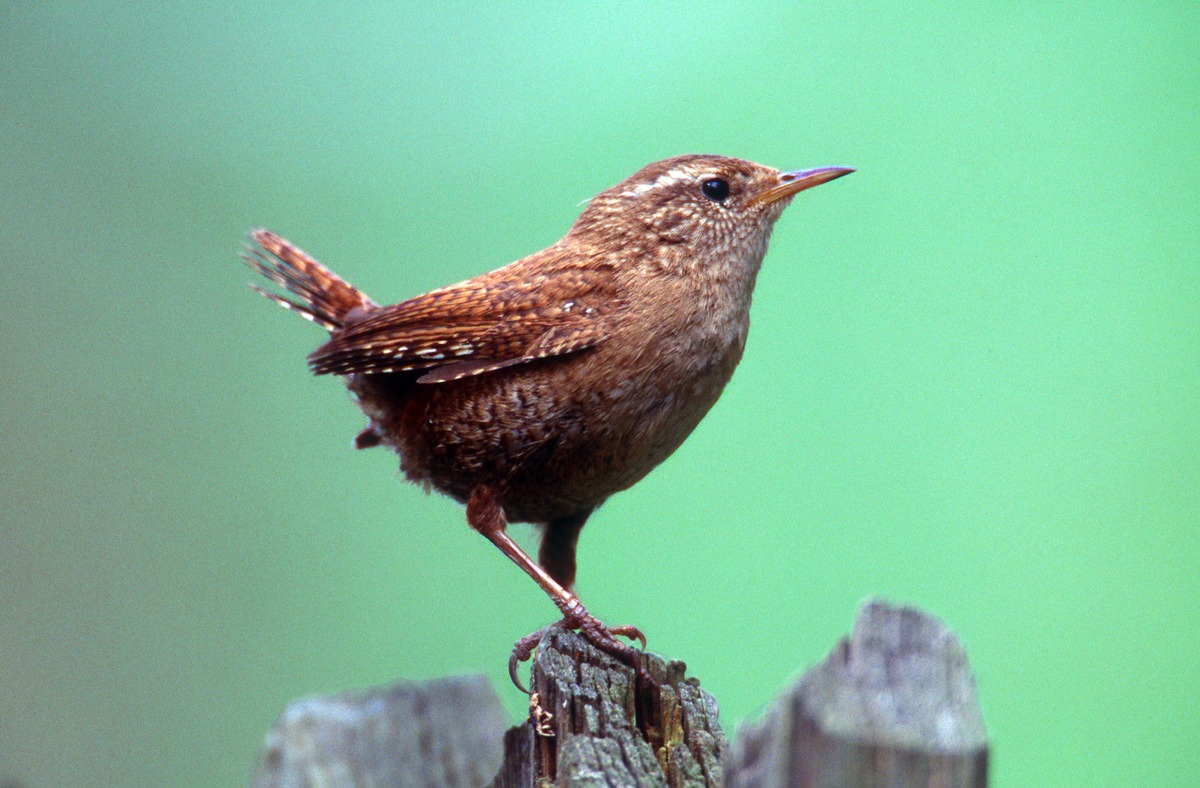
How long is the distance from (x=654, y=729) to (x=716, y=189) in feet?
5.65

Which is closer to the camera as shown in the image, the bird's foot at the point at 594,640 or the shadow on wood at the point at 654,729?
the shadow on wood at the point at 654,729

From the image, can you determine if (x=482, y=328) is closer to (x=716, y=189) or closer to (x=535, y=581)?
(x=535, y=581)

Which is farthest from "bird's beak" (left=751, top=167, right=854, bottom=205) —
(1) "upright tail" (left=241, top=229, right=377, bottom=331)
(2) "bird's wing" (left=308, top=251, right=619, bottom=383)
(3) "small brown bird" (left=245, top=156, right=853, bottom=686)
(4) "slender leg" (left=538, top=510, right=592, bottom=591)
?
(1) "upright tail" (left=241, top=229, right=377, bottom=331)

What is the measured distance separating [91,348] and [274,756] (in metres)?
3.74

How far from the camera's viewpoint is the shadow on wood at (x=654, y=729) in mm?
1254

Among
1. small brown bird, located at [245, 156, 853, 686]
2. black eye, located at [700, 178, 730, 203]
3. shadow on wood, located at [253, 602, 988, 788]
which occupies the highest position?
black eye, located at [700, 178, 730, 203]

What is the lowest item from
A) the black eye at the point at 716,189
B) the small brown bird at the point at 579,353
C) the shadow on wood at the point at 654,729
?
the shadow on wood at the point at 654,729

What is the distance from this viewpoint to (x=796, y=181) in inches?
129

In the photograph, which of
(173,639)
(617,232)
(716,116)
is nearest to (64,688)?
(173,639)

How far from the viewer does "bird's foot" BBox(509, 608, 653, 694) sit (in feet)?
8.39

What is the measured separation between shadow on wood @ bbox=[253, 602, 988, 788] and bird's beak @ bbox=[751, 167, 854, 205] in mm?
1507

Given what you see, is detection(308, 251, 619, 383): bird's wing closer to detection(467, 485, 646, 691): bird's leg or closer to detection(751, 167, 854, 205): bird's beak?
detection(467, 485, 646, 691): bird's leg

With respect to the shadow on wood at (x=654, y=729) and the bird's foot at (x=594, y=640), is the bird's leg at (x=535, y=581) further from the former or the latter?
the shadow on wood at (x=654, y=729)

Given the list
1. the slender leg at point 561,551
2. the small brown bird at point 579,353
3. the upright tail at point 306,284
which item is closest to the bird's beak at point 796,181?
the small brown bird at point 579,353
